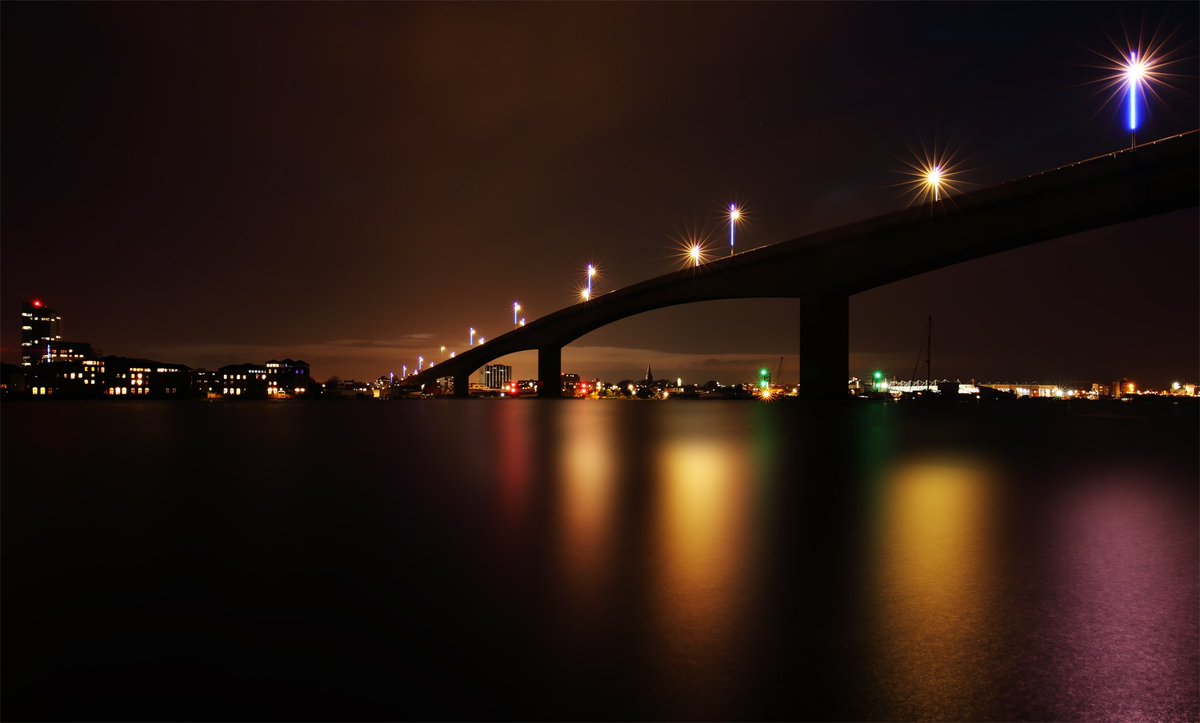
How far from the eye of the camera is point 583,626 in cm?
559

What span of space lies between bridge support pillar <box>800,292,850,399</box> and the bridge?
0.25 feet

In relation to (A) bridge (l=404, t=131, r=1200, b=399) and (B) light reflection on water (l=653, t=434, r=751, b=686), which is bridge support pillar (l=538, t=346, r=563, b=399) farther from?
(B) light reflection on water (l=653, t=434, r=751, b=686)

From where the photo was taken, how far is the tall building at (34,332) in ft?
580

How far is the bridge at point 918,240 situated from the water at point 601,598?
82.6 ft

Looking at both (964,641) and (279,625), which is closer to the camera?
(964,641)

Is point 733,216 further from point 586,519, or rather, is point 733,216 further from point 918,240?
point 586,519

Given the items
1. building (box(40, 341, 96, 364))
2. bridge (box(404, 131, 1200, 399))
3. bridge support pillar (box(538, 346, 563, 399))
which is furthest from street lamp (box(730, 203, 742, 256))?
building (box(40, 341, 96, 364))

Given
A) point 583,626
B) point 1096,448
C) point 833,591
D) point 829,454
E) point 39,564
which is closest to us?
point 583,626

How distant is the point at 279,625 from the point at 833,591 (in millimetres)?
4850

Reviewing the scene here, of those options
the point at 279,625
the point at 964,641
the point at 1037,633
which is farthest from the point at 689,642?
the point at 279,625

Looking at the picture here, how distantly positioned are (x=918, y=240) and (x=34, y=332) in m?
212

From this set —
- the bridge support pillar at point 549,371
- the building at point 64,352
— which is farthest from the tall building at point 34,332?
the bridge support pillar at point 549,371

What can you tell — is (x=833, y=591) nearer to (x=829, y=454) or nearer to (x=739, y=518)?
(x=739, y=518)

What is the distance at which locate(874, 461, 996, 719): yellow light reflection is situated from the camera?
4402 millimetres
